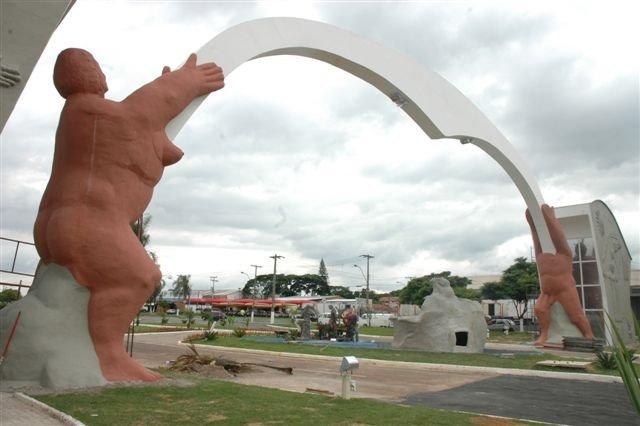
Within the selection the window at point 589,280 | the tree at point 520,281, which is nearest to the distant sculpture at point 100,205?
the window at point 589,280

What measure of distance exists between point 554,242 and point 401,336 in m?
9.59

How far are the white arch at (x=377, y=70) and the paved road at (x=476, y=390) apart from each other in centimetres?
657

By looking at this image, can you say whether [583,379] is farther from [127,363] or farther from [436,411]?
[127,363]

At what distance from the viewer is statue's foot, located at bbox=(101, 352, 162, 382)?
920 centimetres

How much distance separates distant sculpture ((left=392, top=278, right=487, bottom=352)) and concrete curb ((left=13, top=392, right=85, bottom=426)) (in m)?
16.2

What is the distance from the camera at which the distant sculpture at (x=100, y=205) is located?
30.2ft

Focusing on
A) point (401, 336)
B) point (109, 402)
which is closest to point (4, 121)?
point (109, 402)

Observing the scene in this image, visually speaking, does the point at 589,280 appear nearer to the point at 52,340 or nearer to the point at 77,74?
the point at 77,74

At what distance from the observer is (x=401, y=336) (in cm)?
2258

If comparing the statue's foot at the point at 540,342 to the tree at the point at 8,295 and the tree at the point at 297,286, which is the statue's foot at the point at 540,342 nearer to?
the tree at the point at 8,295

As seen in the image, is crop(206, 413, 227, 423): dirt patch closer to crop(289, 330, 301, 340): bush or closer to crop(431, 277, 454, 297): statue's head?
crop(431, 277, 454, 297): statue's head

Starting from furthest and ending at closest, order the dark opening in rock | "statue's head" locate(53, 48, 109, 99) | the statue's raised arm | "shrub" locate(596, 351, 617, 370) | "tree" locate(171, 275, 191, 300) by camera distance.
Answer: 1. "tree" locate(171, 275, 191, 300)
2. the dark opening in rock
3. "shrub" locate(596, 351, 617, 370)
4. the statue's raised arm
5. "statue's head" locate(53, 48, 109, 99)

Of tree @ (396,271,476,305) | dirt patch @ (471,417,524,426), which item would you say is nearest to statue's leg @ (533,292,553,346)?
dirt patch @ (471,417,524,426)

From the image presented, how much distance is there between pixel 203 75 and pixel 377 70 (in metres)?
6.93
